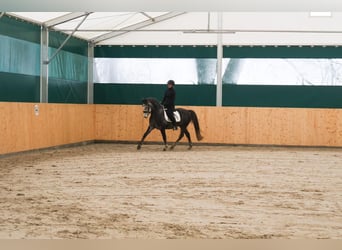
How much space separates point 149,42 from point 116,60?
1.37 metres

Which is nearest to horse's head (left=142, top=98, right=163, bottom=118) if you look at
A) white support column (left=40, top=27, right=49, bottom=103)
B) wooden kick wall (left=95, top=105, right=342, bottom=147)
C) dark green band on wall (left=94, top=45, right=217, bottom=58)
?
white support column (left=40, top=27, right=49, bottom=103)

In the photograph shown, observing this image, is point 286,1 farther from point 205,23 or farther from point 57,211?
point 205,23

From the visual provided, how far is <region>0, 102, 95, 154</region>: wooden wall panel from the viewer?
14.7 m

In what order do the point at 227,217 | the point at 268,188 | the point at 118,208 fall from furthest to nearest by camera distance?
the point at 268,188 < the point at 118,208 < the point at 227,217

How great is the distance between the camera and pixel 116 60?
22.2 meters

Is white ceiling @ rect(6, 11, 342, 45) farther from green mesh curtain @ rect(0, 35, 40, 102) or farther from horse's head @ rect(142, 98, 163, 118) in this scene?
horse's head @ rect(142, 98, 163, 118)

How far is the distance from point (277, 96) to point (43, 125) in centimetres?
847

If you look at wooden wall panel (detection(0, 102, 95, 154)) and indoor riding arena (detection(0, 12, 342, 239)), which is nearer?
indoor riding arena (detection(0, 12, 342, 239))

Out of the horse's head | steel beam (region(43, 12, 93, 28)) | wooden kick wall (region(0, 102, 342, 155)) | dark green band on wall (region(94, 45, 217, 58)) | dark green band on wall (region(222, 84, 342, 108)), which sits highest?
steel beam (region(43, 12, 93, 28))

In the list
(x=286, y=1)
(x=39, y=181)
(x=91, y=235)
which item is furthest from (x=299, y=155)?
(x=286, y=1)

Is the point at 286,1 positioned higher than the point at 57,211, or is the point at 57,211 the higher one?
the point at 286,1

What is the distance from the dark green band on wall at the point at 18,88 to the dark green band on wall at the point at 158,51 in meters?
5.13

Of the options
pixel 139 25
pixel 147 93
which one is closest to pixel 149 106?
pixel 147 93

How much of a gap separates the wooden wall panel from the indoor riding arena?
5cm
